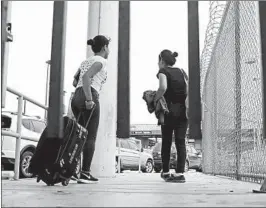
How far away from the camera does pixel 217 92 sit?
647 cm

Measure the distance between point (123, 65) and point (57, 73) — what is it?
0.78 ft

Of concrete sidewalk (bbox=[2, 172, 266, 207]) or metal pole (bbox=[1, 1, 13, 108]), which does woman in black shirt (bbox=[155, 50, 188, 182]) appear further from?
metal pole (bbox=[1, 1, 13, 108])

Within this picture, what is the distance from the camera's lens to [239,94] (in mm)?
4547

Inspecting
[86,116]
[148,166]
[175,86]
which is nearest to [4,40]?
[86,116]

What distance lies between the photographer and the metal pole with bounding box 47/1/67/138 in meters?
1.15

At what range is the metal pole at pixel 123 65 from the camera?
4.19 feet

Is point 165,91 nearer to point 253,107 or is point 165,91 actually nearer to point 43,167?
point 253,107

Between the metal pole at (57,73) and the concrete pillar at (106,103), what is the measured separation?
4.16 meters

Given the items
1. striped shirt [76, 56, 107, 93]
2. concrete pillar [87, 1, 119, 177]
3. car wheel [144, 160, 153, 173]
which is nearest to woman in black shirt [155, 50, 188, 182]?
striped shirt [76, 56, 107, 93]

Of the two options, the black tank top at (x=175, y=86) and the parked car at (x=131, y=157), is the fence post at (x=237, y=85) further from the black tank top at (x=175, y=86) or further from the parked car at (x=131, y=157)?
the parked car at (x=131, y=157)

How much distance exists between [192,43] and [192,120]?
243 millimetres

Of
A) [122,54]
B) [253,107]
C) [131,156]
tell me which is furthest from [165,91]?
[131,156]

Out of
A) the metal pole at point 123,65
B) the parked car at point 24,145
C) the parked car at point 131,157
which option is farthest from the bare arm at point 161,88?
the parked car at point 131,157

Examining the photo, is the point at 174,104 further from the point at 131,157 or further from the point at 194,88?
the point at 131,157
